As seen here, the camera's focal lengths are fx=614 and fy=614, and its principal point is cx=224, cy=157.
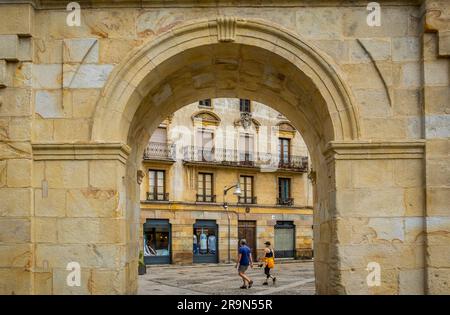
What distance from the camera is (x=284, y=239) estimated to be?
34.8m

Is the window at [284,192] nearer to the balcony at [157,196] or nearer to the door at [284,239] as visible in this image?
the door at [284,239]

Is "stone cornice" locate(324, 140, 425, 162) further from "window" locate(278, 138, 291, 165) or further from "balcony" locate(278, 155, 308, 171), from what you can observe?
"window" locate(278, 138, 291, 165)

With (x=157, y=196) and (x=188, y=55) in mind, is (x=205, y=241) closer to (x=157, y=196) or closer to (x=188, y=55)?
(x=157, y=196)

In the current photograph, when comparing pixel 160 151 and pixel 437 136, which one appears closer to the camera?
pixel 437 136

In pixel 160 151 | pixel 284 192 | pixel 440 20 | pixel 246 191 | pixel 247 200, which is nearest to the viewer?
pixel 440 20

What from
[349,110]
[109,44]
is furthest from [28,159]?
[349,110]

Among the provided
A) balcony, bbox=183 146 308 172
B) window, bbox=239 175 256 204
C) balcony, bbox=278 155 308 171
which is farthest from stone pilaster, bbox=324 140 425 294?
balcony, bbox=278 155 308 171

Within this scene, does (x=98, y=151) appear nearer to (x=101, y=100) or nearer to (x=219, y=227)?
(x=101, y=100)

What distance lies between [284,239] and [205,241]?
202 inches

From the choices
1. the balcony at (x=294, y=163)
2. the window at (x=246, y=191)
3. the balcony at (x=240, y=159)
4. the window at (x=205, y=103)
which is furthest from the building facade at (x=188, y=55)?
the balcony at (x=294, y=163)

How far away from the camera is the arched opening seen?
8555mm

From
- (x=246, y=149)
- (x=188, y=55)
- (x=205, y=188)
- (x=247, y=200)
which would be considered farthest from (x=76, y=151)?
(x=246, y=149)

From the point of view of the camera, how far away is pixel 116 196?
27.5 feet
